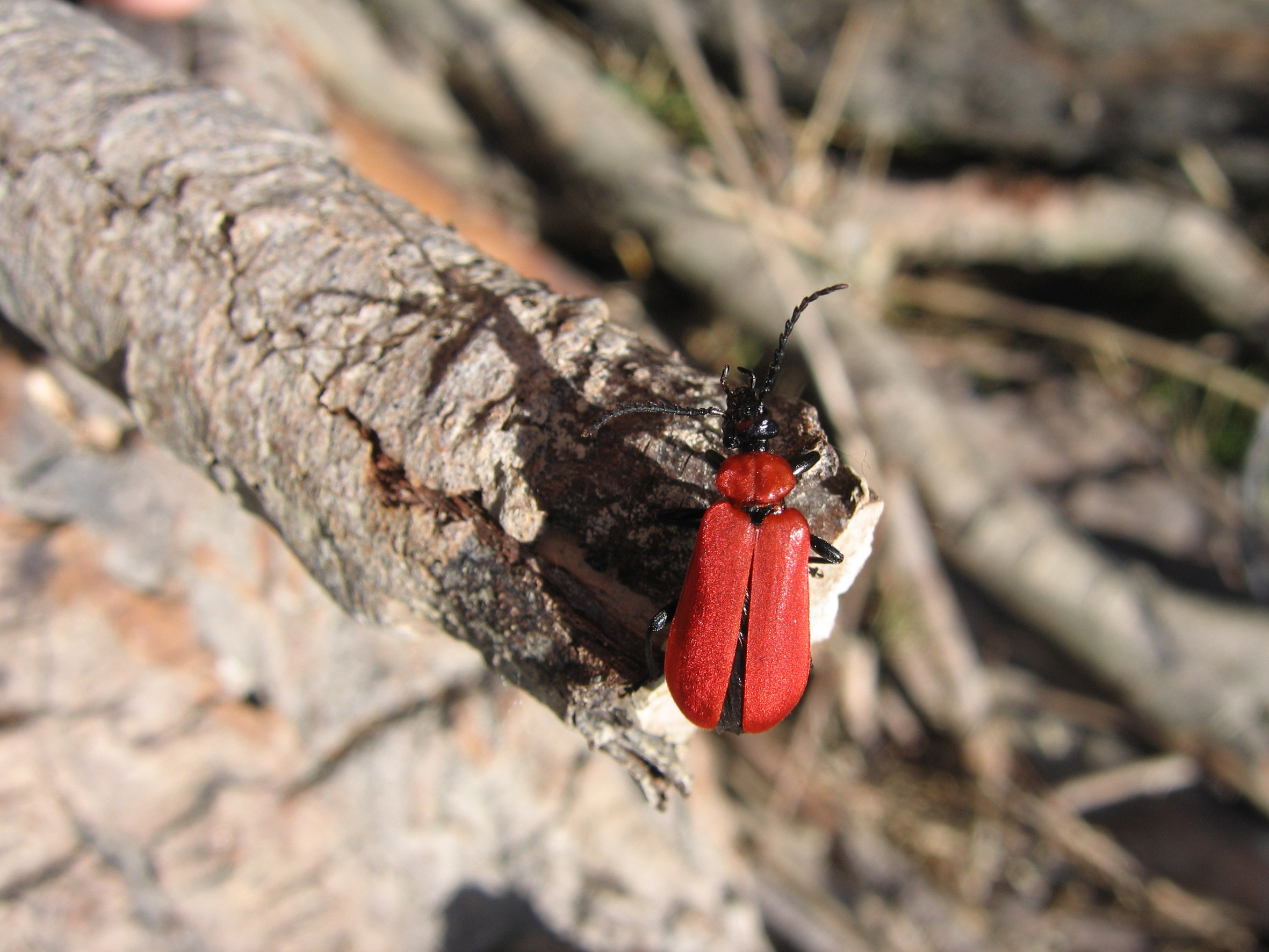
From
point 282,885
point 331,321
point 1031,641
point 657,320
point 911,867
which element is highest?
point 331,321

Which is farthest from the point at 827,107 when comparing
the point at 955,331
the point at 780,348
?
the point at 780,348

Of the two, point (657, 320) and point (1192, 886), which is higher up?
point (657, 320)

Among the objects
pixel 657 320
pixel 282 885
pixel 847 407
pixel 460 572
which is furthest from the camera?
pixel 657 320

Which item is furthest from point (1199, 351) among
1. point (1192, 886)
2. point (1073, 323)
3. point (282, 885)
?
point (282, 885)

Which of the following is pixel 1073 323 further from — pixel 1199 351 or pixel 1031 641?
pixel 1031 641

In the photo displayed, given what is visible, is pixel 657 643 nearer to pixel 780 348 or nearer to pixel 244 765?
pixel 780 348

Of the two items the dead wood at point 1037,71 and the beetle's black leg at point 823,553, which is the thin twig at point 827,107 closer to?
the dead wood at point 1037,71
